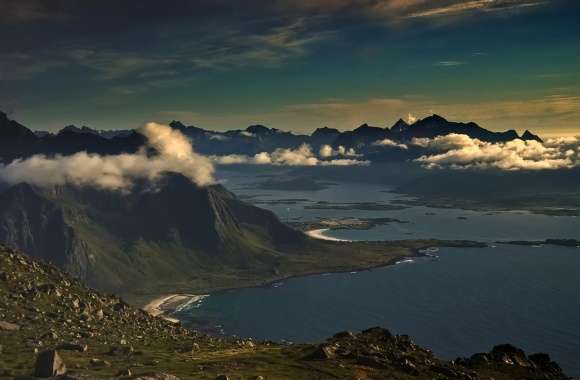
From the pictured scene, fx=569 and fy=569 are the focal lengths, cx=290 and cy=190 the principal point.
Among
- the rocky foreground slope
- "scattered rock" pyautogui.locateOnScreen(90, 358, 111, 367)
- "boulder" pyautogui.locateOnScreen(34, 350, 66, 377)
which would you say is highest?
"boulder" pyautogui.locateOnScreen(34, 350, 66, 377)

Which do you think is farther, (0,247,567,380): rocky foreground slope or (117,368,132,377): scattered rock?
(0,247,567,380): rocky foreground slope

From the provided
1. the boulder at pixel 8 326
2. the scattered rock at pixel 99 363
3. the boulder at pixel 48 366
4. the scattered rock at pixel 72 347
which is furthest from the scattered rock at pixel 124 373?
the boulder at pixel 8 326

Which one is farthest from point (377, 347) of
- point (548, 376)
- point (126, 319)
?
point (126, 319)

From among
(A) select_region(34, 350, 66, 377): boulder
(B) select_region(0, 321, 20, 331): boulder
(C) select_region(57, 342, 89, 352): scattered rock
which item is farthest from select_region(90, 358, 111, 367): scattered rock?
(B) select_region(0, 321, 20, 331): boulder

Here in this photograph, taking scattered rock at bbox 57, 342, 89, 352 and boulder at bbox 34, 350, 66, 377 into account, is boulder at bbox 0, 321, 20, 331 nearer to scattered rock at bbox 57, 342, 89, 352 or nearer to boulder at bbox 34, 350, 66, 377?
scattered rock at bbox 57, 342, 89, 352

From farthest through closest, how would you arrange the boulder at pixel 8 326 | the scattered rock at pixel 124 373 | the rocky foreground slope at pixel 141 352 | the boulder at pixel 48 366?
the boulder at pixel 8 326 → the rocky foreground slope at pixel 141 352 → the scattered rock at pixel 124 373 → the boulder at pixel 48 366

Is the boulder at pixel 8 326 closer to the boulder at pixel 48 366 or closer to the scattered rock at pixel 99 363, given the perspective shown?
the scattered rock at pixel 99 363

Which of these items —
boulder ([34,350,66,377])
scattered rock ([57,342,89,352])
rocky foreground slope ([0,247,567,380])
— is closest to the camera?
boulder ([34,350,66,377])

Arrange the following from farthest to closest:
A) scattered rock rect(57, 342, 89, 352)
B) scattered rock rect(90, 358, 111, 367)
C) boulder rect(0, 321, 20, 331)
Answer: boulder rect(0, 321, 20, 331) < scattered rock rect(57, 342, 89, 352) < scattered rock rect(90, 358, 111, 367)

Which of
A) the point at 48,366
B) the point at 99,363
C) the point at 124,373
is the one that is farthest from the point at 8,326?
the point at 48,366
